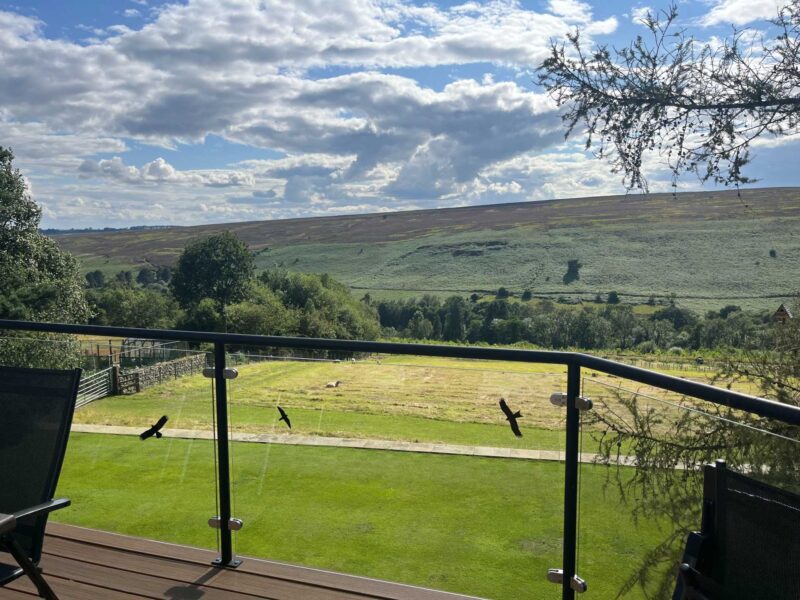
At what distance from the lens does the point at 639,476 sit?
233 cm

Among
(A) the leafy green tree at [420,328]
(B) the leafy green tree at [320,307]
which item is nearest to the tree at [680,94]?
(A) the leafy green tree at [420,328]

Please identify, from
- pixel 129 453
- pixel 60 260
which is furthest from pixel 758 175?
pixel 60 260

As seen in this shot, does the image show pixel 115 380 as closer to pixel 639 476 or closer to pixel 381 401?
pixel 381 401

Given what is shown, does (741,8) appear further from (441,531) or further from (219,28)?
(219,28)

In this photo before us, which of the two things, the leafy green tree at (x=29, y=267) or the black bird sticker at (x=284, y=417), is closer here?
the black bird sticker at (x=284, y=417)

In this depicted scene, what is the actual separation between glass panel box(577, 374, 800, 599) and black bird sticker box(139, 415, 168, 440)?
1747 millimetres

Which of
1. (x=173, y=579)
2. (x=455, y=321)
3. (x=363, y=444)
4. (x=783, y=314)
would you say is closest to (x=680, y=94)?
(x=783, y=314)

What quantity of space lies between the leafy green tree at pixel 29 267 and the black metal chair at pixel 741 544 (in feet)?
83.7

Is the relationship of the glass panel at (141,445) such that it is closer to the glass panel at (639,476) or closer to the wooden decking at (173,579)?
the wooden decking at (173,579)

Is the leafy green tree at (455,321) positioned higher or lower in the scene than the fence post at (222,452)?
lower

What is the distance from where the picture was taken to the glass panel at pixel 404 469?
231 cm

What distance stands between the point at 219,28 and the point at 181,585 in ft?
108

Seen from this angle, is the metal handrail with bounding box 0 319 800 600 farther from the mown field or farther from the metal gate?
the metal gate

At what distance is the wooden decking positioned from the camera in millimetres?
2400
